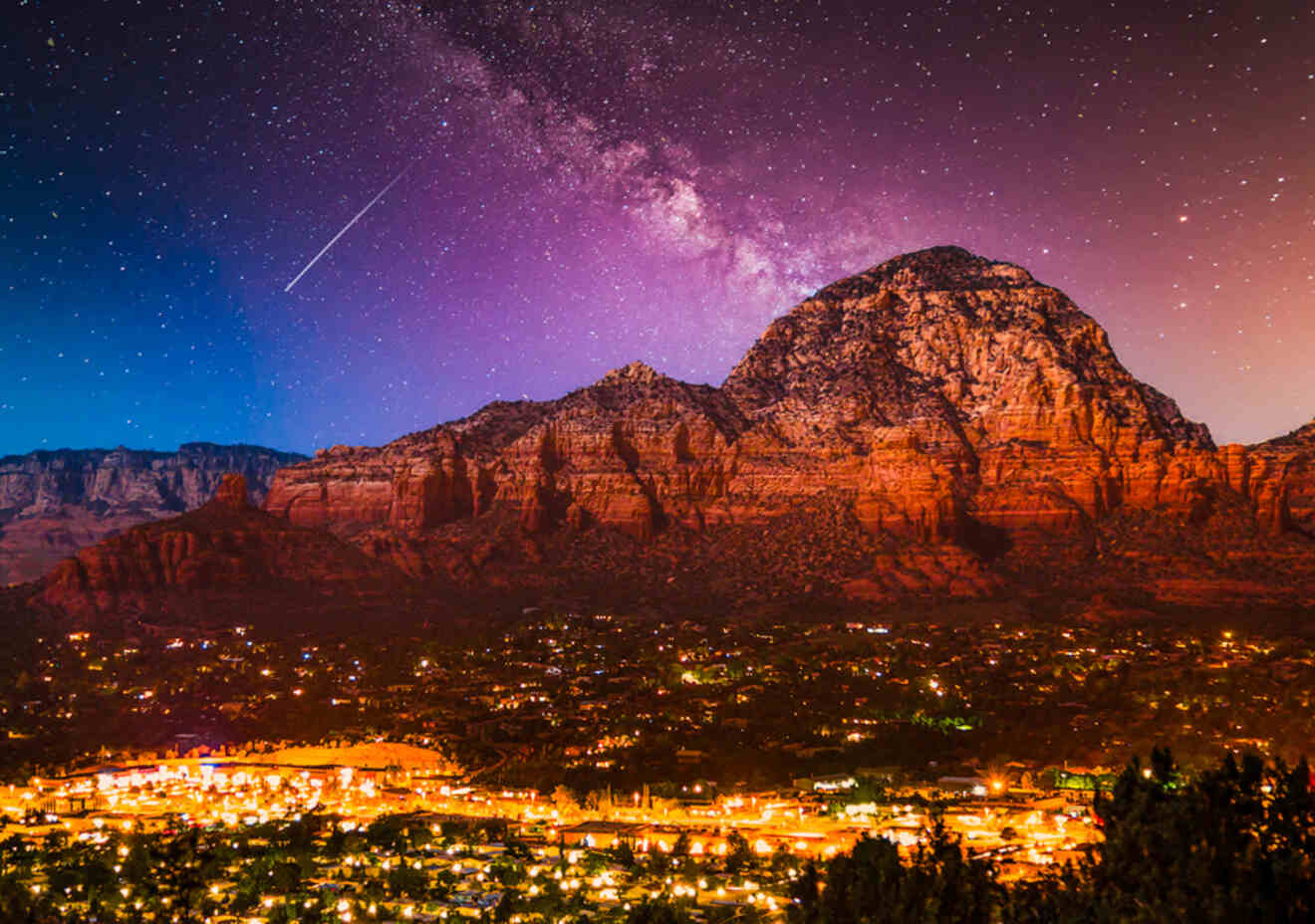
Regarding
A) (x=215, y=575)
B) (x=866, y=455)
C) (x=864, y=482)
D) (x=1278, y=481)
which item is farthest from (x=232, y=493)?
(x=1278, y=481)

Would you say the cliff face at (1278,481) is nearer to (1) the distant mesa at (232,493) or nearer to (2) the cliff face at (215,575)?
(2) the cliff face at (215,575)

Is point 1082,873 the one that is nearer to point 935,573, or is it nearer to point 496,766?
point 496,766

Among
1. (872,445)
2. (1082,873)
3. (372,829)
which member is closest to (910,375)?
(872,445)

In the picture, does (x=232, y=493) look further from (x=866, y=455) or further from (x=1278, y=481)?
(x=1278, y=481)

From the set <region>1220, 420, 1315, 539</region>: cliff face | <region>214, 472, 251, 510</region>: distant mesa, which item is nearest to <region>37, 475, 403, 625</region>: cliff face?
<region>214, 472, 251, 510</region>: distant mesa

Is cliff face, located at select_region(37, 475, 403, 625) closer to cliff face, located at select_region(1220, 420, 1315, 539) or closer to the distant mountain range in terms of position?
the distant mountain range
